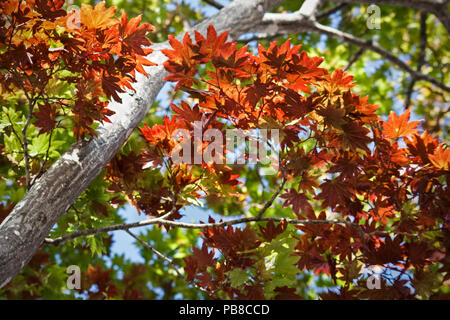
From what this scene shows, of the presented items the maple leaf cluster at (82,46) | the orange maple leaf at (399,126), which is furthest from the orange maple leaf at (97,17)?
the orange maple leaf at (399,126)

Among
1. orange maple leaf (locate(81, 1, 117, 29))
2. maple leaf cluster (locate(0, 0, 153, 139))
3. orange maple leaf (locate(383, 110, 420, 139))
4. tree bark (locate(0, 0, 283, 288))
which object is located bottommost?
tree bark (locate(0, 0, 283, 288))

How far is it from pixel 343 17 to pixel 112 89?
14.2 feet

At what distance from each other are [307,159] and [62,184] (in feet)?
3.24

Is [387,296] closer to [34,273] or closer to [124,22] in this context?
[124,22]

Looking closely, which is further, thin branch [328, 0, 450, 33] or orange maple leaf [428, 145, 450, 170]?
thin branch [328, 0, 450, 33]

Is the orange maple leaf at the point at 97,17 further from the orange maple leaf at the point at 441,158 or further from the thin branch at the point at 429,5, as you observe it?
the thin branch at the point at 429,5

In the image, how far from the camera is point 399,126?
5.60 feet

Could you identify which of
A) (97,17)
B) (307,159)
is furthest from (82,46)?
(307,159)

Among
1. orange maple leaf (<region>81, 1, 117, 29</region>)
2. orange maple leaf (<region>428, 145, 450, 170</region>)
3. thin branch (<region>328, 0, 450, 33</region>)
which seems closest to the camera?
orange maple leaf (<region>81, 1, 117, 29</region>)

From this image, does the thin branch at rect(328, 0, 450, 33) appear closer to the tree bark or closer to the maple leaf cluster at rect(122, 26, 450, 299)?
the maple leaf cluster at rect(122, 26, 450, 299)

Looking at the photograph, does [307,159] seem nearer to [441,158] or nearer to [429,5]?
[441,158]

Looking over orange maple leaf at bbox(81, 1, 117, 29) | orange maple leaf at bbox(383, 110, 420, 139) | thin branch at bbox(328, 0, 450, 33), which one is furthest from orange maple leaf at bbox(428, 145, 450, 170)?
thin branch at bbox(328, 0, 450, 33)

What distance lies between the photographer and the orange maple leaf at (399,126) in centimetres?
170

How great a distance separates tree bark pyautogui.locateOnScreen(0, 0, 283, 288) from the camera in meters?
1.23
